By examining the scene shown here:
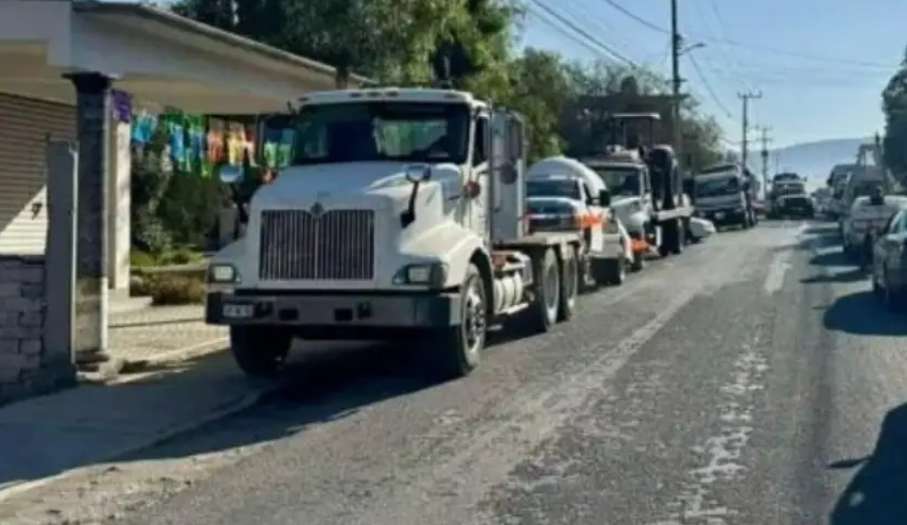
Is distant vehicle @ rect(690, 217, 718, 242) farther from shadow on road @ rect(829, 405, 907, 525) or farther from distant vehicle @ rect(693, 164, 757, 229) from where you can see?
shadow on road @ rect(829, 405, 907, 525)

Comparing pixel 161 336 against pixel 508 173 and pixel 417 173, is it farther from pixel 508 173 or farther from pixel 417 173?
pixel 417 173

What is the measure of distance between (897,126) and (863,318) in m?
69.7

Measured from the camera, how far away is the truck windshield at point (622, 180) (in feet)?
118

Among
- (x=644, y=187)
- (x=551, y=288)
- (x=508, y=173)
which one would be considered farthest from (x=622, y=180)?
(x=508, y=173)

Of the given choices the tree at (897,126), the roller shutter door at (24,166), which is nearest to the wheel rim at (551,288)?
the roller shutter door at (24,166)

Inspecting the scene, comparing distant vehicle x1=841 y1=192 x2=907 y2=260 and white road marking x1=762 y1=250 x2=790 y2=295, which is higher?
distant vehicle x1=841 y1=192 x2=907 y2=260

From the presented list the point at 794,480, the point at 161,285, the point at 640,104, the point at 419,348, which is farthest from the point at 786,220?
the point at 794,480

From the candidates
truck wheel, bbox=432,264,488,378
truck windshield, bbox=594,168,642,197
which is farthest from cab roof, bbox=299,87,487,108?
truck windshield, bbox=594,168,642,197

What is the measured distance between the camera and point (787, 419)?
12734mm

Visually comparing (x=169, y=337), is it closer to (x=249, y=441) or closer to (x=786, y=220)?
(x=249, y=441)

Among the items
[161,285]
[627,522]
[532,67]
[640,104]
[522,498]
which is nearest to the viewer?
[627,522]

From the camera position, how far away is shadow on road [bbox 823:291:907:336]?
20.2 m

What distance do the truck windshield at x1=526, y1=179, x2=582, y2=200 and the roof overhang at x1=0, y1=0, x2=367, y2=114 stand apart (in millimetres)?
4226

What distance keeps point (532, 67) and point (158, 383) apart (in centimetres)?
5393
